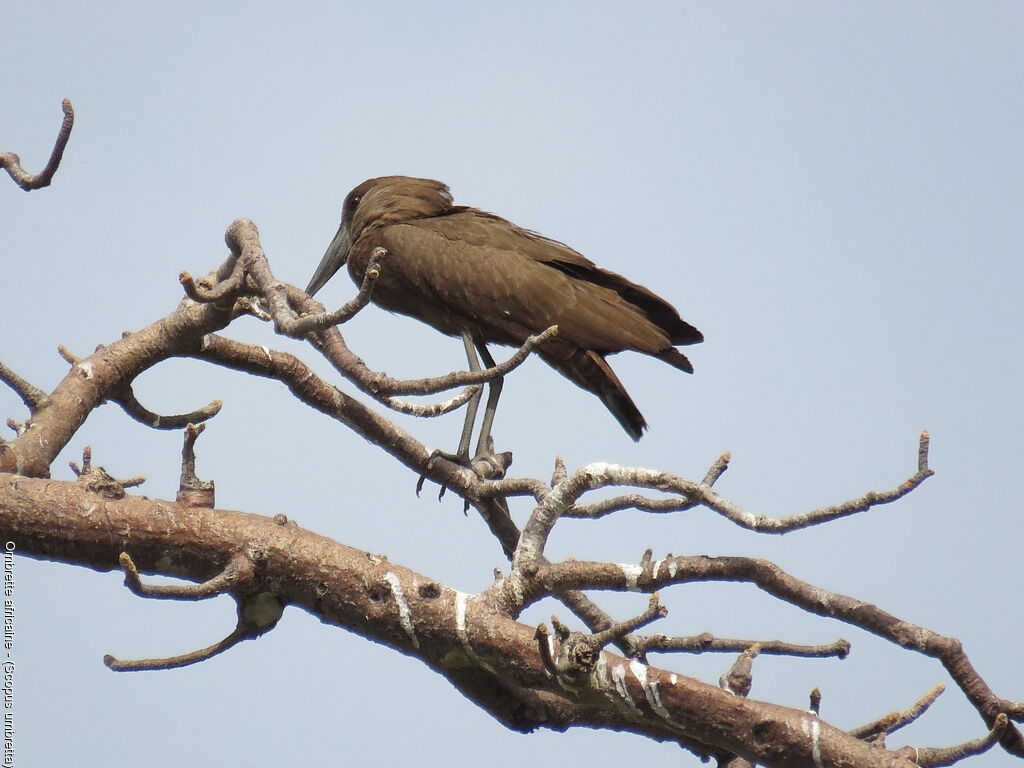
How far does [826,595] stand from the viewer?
3.61m

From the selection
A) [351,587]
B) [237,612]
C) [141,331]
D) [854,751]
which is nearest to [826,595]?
[854,751]

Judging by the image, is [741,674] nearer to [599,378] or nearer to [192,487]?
[192,487]

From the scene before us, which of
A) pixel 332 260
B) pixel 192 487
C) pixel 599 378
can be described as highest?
pixel 332 260

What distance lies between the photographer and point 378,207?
251 inches

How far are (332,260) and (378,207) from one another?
60 centimetres

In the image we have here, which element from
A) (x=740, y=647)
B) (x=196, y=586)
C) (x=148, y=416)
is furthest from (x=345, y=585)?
(x=148, y=416)

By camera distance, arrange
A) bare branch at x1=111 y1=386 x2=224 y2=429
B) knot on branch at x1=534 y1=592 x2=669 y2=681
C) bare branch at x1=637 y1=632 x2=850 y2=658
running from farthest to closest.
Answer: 1. bare branch at x1=111 y1=386 x2=224 y2=429
2. bare branch at x1=637 y1=632 x2=850 y2=658
3. knot on branch at x1=534 y1=592 x2=669 y2=681

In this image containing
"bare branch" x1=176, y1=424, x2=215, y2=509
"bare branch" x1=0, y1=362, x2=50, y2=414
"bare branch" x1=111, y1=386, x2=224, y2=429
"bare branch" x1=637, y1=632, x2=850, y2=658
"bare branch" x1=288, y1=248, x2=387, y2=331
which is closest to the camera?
"bare branch" x1=288, y1=248, x2=387, y2=331

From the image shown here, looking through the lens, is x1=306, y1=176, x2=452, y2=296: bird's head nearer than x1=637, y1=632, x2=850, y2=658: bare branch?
No

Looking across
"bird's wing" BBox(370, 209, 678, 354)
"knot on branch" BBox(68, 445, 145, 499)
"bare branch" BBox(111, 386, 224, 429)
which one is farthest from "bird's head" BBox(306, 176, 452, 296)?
"knot on branch" BBox(68, 445, 145, 499)

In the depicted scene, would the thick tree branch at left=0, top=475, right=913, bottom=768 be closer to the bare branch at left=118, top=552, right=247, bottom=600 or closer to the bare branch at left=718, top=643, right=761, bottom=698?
the bare branch at left=118, top=552, right=247, bottom=600

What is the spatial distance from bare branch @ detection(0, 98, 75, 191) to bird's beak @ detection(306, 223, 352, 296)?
2.73m

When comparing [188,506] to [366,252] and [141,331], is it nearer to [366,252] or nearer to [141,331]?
[141,331]

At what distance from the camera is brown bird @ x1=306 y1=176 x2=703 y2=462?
5785mm
